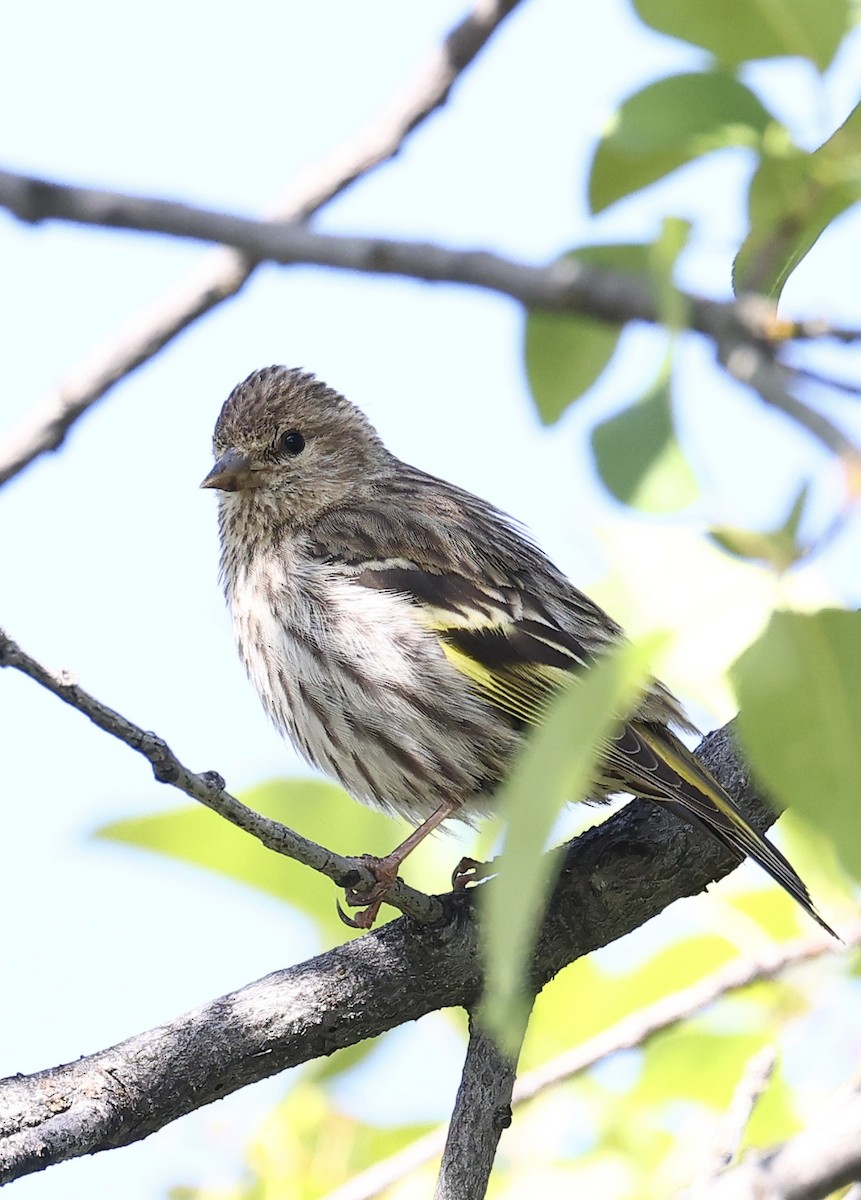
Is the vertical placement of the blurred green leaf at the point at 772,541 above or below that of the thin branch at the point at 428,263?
below

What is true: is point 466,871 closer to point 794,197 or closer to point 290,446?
point 290,446

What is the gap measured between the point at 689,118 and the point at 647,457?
462 millimetres

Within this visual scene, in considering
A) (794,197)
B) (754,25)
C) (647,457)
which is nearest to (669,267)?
(647,457)

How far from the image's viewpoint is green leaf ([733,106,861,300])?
1.53m

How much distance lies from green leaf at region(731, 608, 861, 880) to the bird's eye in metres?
4.47

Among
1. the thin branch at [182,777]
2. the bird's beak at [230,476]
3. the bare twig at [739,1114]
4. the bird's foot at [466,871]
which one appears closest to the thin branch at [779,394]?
the thin branch at [182,777]

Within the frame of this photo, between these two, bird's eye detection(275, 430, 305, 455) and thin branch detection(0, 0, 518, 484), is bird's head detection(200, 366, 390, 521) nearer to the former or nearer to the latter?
bird's eye detection(275, 430, 305, 455)

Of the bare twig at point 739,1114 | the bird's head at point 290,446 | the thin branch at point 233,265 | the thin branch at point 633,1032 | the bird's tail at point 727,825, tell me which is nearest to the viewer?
the thin branch at point 233,265

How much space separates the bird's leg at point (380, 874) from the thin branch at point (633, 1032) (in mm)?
547

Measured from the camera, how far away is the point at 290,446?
571 centimetres

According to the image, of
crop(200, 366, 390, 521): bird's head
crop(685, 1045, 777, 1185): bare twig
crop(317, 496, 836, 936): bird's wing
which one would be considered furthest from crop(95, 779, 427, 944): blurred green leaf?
crop(200, 366, 390, 521): bird's head

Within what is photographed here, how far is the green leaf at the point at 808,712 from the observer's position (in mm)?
1273

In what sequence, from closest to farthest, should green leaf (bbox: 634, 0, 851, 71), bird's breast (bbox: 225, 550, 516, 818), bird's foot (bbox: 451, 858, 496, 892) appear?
green leaf (bbox: 634, 0, 851, 71) → bird's foot (bbox: 451, 858, 496, 892) → bird's breast (bbox: 225, 550, 516, 818)

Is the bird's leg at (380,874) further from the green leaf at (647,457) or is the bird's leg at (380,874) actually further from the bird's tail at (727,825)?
the green leaf at (647,457)
